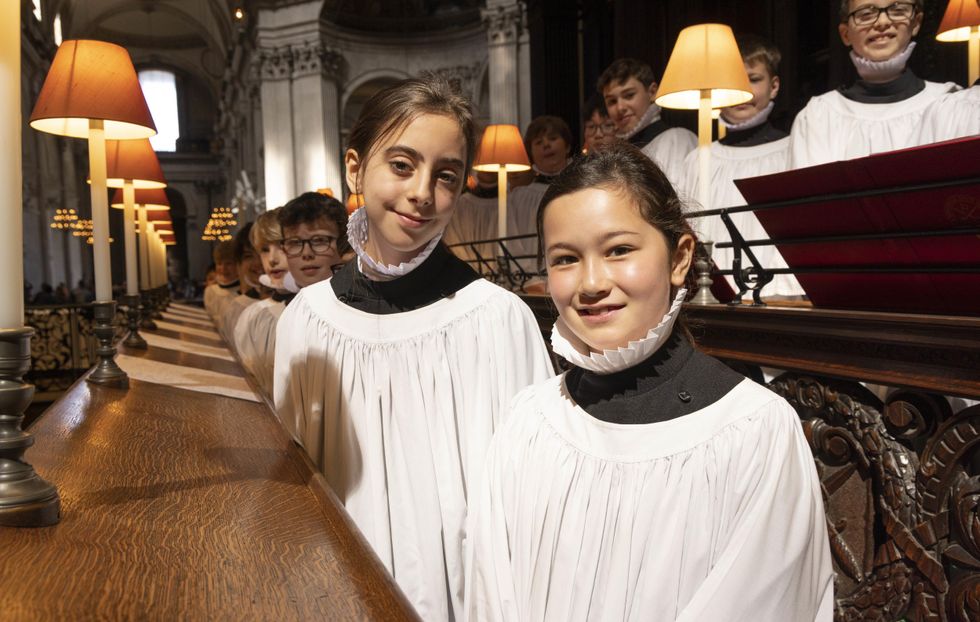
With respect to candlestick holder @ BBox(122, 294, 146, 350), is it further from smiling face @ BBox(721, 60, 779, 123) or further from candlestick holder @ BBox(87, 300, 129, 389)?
smiling face @ BBox(721, 60, 779, 123)

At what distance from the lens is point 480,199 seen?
789 centimetres

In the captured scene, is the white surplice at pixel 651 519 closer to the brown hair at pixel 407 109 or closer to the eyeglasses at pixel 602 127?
the brown hair at pixel 407 109

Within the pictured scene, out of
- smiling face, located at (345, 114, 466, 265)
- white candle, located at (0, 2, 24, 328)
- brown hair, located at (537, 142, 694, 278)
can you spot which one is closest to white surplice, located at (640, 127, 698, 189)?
smiling face, located at (345, 114, 466, 265)

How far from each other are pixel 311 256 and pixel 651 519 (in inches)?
65.0

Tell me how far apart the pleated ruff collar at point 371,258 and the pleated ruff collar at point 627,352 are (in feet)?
1.72

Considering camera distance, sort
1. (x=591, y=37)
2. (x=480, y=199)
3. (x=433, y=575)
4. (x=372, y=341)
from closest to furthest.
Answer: (x=433, y=575) → (x=372, y=341) → (x=480, y=199) → (x=591, y=37)

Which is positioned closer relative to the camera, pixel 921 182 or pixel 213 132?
pixel 921 182

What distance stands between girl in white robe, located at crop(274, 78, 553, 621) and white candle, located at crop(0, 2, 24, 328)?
70 cm

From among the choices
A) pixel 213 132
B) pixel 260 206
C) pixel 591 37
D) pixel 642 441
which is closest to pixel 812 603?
pixel 642 441

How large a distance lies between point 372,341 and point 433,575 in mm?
535

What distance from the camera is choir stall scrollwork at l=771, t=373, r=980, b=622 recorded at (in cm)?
180

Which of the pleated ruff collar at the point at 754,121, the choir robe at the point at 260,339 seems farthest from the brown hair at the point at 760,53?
the choir robe at the point at 260,339

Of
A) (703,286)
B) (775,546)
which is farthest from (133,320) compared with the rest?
(775,546)

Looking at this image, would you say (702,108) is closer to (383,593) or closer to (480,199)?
(383,593)
